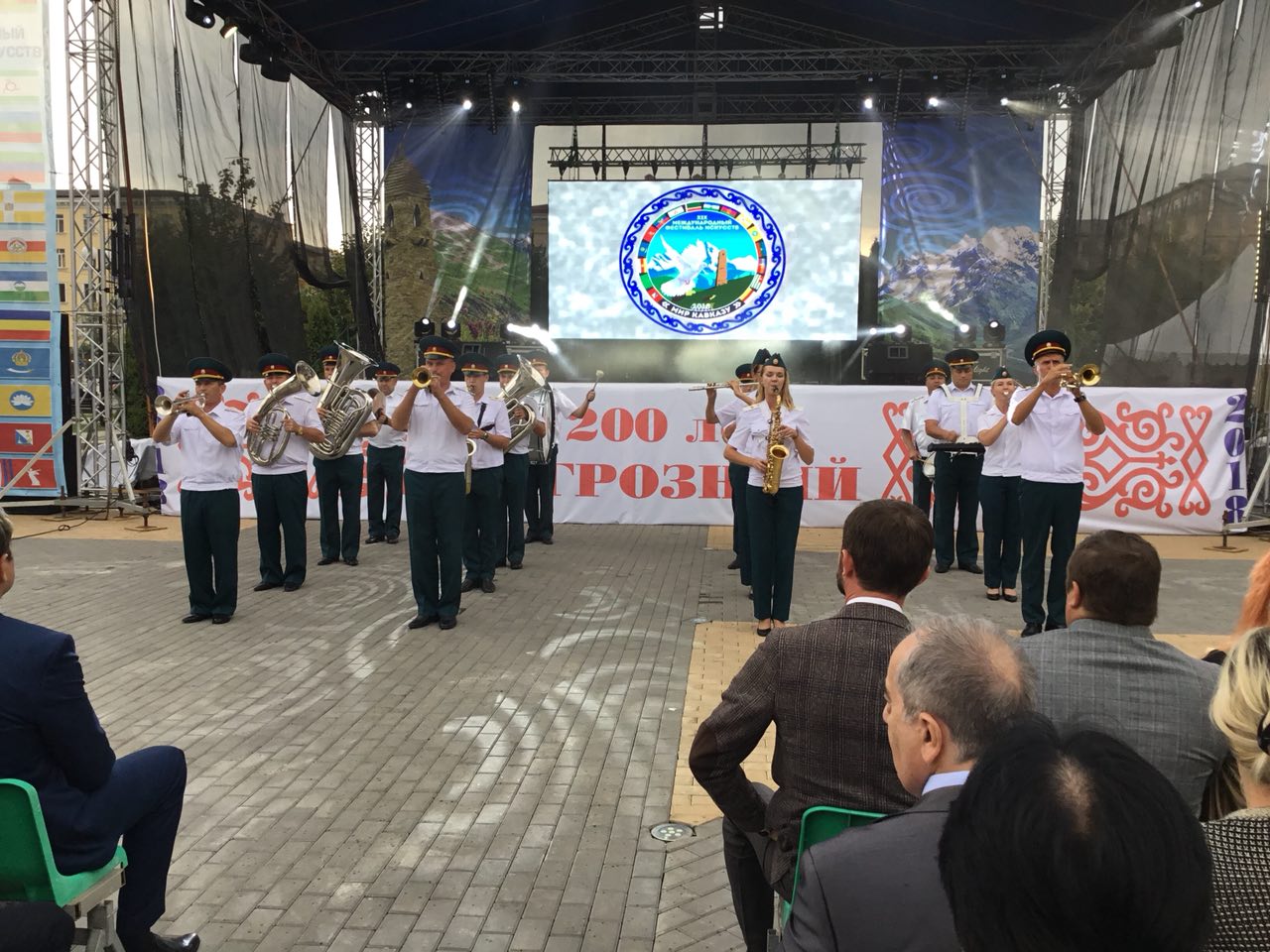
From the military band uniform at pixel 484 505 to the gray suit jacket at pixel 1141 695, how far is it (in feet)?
20.4

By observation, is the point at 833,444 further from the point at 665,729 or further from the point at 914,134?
the point at 914,134

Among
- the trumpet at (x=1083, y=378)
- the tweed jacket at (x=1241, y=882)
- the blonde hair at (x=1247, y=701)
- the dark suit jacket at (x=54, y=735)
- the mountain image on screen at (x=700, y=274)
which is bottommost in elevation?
the dark suit jacket at (x=54, y=735)

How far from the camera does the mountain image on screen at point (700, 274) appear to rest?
668 inches

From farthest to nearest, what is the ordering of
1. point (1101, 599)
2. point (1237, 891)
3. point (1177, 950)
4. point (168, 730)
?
point (168, 730) → point (1101, 599) → point (1237, 891) → point (1177, 950)

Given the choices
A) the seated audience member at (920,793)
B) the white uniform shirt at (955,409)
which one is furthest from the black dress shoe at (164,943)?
the white uniform shirt at (955,409)

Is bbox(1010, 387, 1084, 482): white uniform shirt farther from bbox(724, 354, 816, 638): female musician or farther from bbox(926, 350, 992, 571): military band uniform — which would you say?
bbox(926, 350, 992, 571): military band uniform

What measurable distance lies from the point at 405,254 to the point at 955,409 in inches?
472

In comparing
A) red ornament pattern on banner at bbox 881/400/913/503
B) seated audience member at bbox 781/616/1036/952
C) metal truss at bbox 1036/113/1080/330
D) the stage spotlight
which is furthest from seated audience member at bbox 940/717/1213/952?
metal truss at bbox 1036/113/1080/330

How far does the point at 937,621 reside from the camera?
5.65 feet

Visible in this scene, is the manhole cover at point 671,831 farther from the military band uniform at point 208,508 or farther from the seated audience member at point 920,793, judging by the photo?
the military band uniform at point 208,508

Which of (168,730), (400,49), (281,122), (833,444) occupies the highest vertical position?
(400,49)

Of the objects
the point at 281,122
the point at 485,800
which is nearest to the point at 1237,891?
the point at 485,800

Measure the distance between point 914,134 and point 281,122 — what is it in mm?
10704

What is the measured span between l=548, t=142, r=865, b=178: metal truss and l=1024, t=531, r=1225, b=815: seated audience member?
15889 mm
